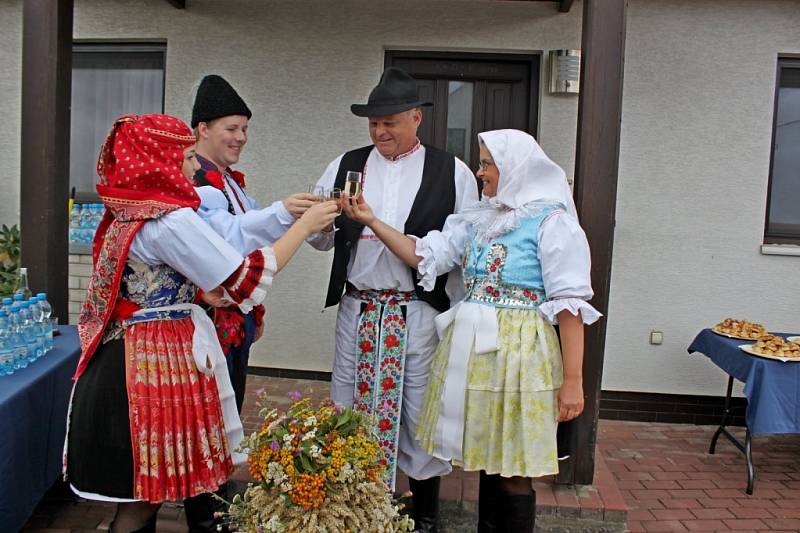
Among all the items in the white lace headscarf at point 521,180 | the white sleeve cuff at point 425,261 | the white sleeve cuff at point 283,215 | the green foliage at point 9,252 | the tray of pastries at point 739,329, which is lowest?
the tray of pastries at point 739,329

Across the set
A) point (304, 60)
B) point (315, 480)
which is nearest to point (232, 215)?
point (315, 480)

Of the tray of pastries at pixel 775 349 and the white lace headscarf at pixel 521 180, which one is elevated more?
the white lace headscarf at pixel 521 180

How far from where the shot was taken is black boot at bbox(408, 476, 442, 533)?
2.72m

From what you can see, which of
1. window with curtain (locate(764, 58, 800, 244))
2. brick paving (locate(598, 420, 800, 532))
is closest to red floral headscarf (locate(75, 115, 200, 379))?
brick paving (locate(598, 420, 800, 532))

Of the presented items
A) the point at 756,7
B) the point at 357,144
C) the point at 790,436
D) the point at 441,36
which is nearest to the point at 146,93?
the point at 357,144

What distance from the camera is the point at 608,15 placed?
2926 mm

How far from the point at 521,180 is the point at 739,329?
2697 millimetres

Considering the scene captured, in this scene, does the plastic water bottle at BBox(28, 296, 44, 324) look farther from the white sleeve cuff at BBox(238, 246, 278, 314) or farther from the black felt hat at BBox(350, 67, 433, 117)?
the black felt hat at BBox(350, 67, 433, 117)

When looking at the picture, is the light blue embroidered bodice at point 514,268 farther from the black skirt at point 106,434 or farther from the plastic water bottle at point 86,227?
the plastic water bottle at point 86,227

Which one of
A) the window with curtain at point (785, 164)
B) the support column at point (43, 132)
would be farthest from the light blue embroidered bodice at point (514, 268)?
the window with curtain at point (785, 164)

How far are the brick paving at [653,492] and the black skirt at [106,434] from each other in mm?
837

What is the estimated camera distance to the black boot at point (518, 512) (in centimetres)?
229

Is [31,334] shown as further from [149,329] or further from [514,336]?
[514,336]

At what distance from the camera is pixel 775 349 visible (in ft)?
11.9
